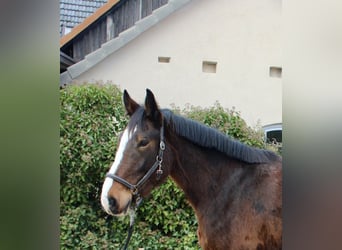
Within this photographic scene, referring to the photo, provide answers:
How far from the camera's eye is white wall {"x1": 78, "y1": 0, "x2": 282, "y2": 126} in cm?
251

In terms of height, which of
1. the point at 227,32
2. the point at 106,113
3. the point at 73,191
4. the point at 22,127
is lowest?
the point at 73,191

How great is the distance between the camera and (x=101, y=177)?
255 cm

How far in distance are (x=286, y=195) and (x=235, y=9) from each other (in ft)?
6.42

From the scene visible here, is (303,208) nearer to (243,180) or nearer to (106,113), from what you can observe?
(243,180)

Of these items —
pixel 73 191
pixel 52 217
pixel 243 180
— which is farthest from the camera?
pixel 73 191

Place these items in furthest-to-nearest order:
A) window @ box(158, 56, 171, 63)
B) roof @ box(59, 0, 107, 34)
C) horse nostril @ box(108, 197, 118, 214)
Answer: window @ box(158, 56, 171, 63) < roof @ box(59, 0, 107, 34) < horse nostril @ box(108, 197, 118, 214)

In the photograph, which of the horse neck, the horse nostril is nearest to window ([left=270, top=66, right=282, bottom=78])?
the horse neck

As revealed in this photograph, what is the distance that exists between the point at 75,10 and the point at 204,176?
4.31 ft

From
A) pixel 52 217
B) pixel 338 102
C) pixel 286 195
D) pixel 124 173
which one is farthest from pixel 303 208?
Result: pixel 124 173

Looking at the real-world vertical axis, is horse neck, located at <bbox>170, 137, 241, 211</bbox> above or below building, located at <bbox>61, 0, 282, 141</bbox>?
below

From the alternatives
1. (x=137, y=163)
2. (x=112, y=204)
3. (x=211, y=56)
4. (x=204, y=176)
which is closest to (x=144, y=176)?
(x=137, y=163)

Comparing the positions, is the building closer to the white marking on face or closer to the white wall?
the white wall

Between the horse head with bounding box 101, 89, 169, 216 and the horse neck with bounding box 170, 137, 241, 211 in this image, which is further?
the horse neck with bounding box 170, 137, 241, 211

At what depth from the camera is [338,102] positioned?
0.87 meters
